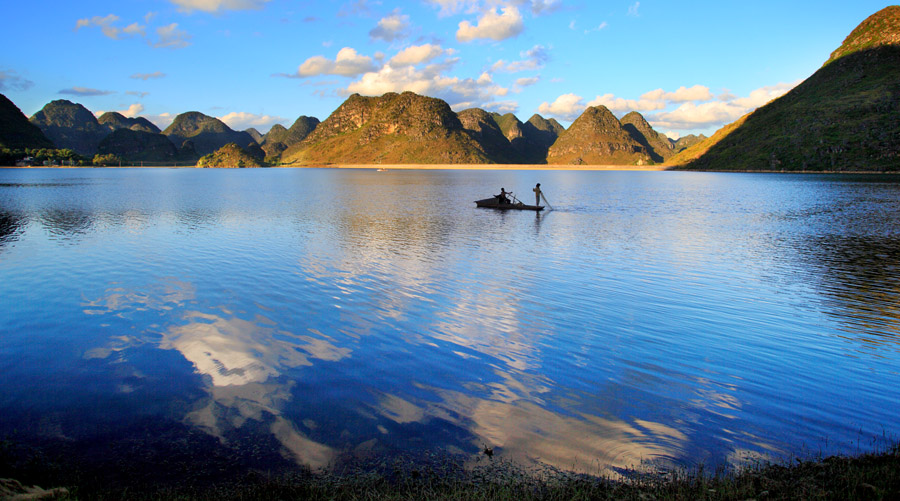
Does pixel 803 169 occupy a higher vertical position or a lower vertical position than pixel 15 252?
higher

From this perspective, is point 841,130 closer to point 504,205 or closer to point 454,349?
point 504,205

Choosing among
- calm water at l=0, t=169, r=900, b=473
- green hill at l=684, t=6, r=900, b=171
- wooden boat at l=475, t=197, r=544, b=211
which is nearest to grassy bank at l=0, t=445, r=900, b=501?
calm water at l=0, t=169, r=900, b=473

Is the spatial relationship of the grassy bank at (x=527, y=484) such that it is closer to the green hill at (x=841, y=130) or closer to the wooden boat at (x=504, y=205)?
the wooden boat at (x=504, y=205)

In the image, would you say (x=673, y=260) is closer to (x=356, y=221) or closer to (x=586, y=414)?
(x=586, y=414)

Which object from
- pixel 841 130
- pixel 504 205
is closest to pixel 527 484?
pixel 504 205

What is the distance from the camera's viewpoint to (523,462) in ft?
22.6

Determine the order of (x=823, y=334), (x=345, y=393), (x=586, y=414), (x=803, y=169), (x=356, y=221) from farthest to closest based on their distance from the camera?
(x=803, y=169)
(x=356, y=221)
(x=823, y=334)
(x=345, y=393)
(x=586, y=414)

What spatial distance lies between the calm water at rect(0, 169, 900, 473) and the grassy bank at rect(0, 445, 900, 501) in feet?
1.73

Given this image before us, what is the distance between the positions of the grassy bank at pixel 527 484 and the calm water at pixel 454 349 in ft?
1.73

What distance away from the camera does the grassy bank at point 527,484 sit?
18.8 feet

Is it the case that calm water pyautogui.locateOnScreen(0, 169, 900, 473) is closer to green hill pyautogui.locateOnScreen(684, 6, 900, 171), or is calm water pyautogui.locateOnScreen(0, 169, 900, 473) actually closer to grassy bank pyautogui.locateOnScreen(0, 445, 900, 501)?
grassy bank pyautogui.locateOnScreen(0, 445, 900, 501)

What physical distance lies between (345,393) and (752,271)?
65.7 ft

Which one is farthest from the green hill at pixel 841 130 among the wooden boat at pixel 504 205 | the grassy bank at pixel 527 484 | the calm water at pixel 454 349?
the grassy bank at pixel 527 484

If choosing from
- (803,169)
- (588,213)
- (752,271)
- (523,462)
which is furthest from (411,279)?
(803,169)
